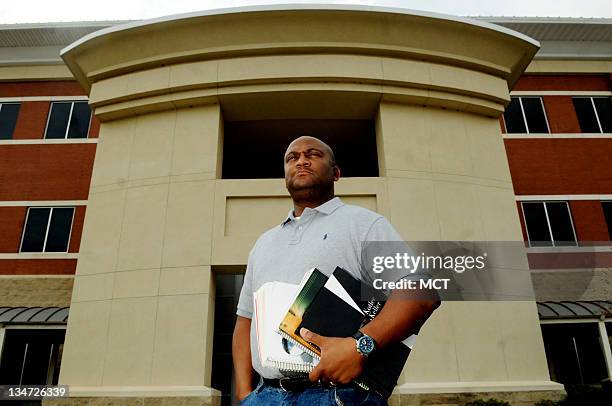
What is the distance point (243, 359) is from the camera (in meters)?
2.67

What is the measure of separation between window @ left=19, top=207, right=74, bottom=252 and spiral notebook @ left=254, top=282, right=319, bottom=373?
14258 mm

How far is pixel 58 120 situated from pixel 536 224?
54.5 feet

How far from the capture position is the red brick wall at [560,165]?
1511 centimetres

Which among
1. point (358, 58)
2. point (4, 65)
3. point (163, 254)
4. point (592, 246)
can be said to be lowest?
point (163, 254)

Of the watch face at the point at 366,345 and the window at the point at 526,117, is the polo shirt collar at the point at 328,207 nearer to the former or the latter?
the watch face at the point at 366,345

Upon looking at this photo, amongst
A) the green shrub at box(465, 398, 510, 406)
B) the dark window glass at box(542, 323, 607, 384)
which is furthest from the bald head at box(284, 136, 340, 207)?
the dark window glass at box(542, 323, 607, 384)

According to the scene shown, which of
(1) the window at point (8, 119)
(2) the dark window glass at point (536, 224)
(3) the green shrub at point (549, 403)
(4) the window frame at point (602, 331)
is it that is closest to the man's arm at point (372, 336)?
(3) the green shrub at point (549, 403)

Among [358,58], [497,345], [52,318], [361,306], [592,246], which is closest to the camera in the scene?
[361,306]

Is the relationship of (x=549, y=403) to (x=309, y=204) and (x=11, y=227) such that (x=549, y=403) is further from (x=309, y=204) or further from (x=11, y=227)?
(x=11, y=227)

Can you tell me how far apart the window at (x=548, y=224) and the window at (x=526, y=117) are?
9.20 feet

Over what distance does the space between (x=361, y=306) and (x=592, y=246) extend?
15.2 m

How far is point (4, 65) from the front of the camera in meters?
16.8

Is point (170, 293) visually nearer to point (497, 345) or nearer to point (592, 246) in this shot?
point (497, 345)

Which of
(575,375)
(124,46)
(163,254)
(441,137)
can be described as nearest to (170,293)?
(163,254)
